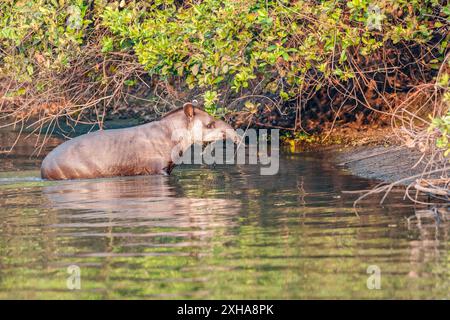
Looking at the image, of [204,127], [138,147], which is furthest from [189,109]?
[138,147]

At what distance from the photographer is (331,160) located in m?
17.4

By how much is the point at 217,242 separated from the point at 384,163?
6.43m

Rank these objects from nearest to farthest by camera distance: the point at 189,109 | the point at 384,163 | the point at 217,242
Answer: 1. the point at 217,242
2. the point at 384,163
3. the point at 189,109

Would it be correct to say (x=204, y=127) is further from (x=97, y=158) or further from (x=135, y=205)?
(x=135, y=205)

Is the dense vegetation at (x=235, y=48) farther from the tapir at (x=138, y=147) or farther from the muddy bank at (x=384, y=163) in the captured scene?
the muddy bank at (x=384, y=163)

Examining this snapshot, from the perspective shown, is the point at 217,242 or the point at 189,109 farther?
the point at 189,109

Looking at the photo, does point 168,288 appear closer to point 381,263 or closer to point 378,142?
point 381,263

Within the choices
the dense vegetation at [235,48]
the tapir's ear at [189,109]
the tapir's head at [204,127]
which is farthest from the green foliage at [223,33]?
the tapir's head at [204,127]

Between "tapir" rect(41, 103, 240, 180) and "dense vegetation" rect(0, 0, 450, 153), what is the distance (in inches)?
18.7

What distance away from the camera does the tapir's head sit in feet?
54.7

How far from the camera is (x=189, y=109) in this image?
16.6m

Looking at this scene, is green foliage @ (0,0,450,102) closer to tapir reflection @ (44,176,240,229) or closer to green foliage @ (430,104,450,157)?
tapir reflection @ (44,176,240,229)

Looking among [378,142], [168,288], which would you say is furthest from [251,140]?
[168,288]

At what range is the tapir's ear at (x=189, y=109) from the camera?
651 inches
